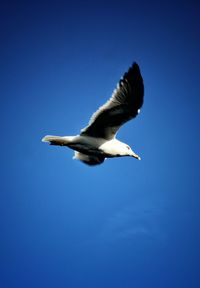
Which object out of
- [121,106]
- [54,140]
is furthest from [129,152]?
[54,140]

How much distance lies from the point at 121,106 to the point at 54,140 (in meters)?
1.69

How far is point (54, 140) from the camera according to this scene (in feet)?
33.6

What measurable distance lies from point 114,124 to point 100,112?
63cm

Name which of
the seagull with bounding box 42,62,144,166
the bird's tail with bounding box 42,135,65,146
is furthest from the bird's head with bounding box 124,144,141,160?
the bird's tail with bounding box 42,135,65,146

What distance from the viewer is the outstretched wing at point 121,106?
9.77 meters

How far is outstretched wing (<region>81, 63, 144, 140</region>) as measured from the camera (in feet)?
32.1

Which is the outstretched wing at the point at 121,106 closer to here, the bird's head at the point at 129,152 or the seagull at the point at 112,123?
the seagull at the point at 112,123

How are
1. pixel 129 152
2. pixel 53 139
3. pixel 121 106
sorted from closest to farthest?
pixel 121 106
pixel 53 139
pixel 129 152

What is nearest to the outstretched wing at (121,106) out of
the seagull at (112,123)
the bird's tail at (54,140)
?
→ the seagull at (112,123)

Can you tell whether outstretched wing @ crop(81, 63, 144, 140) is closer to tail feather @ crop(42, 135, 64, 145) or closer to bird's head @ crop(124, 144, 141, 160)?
tail feather @ crop(42, 135, 64, 145)

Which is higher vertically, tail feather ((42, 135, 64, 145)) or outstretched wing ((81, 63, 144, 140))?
outstretched wing ((81, 63, 144, 140))

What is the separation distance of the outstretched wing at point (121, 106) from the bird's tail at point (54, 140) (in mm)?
531

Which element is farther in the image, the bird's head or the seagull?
the bird's head

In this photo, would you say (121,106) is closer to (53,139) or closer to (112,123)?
(112,123)
